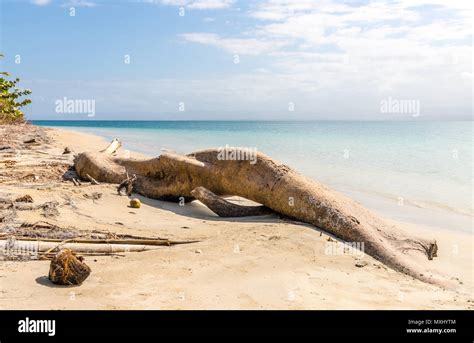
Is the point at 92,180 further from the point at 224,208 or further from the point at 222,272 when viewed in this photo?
the point at 222,272

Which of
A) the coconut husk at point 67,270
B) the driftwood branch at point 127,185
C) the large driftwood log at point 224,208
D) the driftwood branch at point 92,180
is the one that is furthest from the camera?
the driftwood branch at point 92,180

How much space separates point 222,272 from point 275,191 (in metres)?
2.90

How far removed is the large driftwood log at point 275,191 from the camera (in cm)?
671

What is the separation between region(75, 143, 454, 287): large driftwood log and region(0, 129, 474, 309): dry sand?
0.30m

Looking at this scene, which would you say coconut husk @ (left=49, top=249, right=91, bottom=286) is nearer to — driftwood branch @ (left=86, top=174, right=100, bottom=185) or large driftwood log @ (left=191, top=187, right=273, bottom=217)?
large driftwood log @ (left=191, top=187, right=273, bottom=217)

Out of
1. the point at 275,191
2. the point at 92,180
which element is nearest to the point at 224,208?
the point at 275,191

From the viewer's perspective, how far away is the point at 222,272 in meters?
5.15

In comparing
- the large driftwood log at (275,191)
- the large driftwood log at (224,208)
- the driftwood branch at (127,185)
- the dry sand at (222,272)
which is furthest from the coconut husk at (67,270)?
the driftwood branch at (127,185)

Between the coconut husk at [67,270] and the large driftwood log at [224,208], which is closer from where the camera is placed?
the coconut husk at [67,270]

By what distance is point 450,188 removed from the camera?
13594mm

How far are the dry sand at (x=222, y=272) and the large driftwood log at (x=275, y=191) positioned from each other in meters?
0.30

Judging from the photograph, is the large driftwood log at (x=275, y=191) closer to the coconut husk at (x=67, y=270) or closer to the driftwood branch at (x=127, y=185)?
the driftwood branch at (x=127, y=185)
